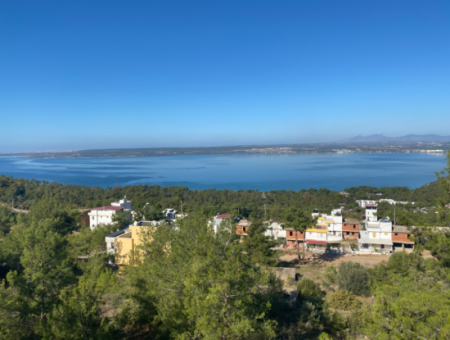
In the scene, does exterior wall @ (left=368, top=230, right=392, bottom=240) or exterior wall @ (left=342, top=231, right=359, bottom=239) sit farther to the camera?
exterior wall @ (left=342, top=231, right=359, bottom=239)

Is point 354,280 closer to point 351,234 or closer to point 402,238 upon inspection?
point 402,238

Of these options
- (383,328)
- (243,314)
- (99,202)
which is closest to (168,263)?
(243,314)

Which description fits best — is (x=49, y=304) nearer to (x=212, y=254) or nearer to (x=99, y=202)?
(x=212, y=254)

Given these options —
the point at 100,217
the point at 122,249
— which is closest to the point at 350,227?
the point at 122,249

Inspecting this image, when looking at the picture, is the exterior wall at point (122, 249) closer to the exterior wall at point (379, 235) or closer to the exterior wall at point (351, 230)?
the exterior wall at point (379, 235)

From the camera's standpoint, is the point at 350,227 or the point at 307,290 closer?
the point at 307,290

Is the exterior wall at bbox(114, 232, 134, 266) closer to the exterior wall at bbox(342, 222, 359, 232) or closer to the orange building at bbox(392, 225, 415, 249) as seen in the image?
the exterior wall at bbox(342, 222, 359, 232)

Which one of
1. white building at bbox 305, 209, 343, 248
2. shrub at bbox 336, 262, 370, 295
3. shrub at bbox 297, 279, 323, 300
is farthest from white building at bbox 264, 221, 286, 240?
shrub at bbox 297, 279, 323, 300
